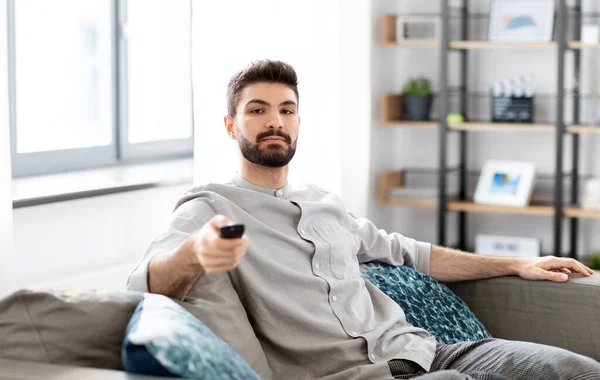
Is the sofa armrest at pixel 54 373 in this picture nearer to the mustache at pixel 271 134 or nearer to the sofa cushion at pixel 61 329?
the sofa cushion at pixel 61 329

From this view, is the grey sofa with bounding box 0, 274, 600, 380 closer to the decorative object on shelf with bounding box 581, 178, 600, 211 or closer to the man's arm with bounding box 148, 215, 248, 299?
the man's arm with bounding box 148, 215, 248, 299

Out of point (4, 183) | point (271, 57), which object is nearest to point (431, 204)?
point (271, 57)

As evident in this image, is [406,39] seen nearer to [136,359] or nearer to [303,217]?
[303,217]

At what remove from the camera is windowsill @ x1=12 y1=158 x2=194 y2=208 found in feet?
10.1

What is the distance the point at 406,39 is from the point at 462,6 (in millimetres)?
326

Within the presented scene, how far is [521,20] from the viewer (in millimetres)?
4734

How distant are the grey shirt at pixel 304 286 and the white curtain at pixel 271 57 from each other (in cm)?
57

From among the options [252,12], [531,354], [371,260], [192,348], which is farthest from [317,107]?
[192,348]

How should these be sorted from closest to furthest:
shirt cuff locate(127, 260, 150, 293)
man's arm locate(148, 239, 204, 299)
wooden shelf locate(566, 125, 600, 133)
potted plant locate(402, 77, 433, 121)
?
man's arm locate(148, 239, 204, 299), shirt cuff locate(127, 260, 150, 293), wooden shelf locate(566, 125, 600, 133), potted plant locate(402, 77, 433, 121)

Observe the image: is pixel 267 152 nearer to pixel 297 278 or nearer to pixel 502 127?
pixel 297 278

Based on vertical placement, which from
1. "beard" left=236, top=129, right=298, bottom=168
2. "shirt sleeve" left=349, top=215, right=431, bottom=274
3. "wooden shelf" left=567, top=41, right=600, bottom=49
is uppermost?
"wooden shelf" left=567, top=41, right=600, bottom=49

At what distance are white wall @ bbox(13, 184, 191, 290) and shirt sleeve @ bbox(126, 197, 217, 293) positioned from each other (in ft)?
2.79

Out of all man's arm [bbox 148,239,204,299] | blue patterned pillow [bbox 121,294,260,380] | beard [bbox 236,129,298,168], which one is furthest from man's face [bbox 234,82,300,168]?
blue patterned pillow [bbox 121,294,260,380]

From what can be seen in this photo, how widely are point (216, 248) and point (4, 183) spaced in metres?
0.89
